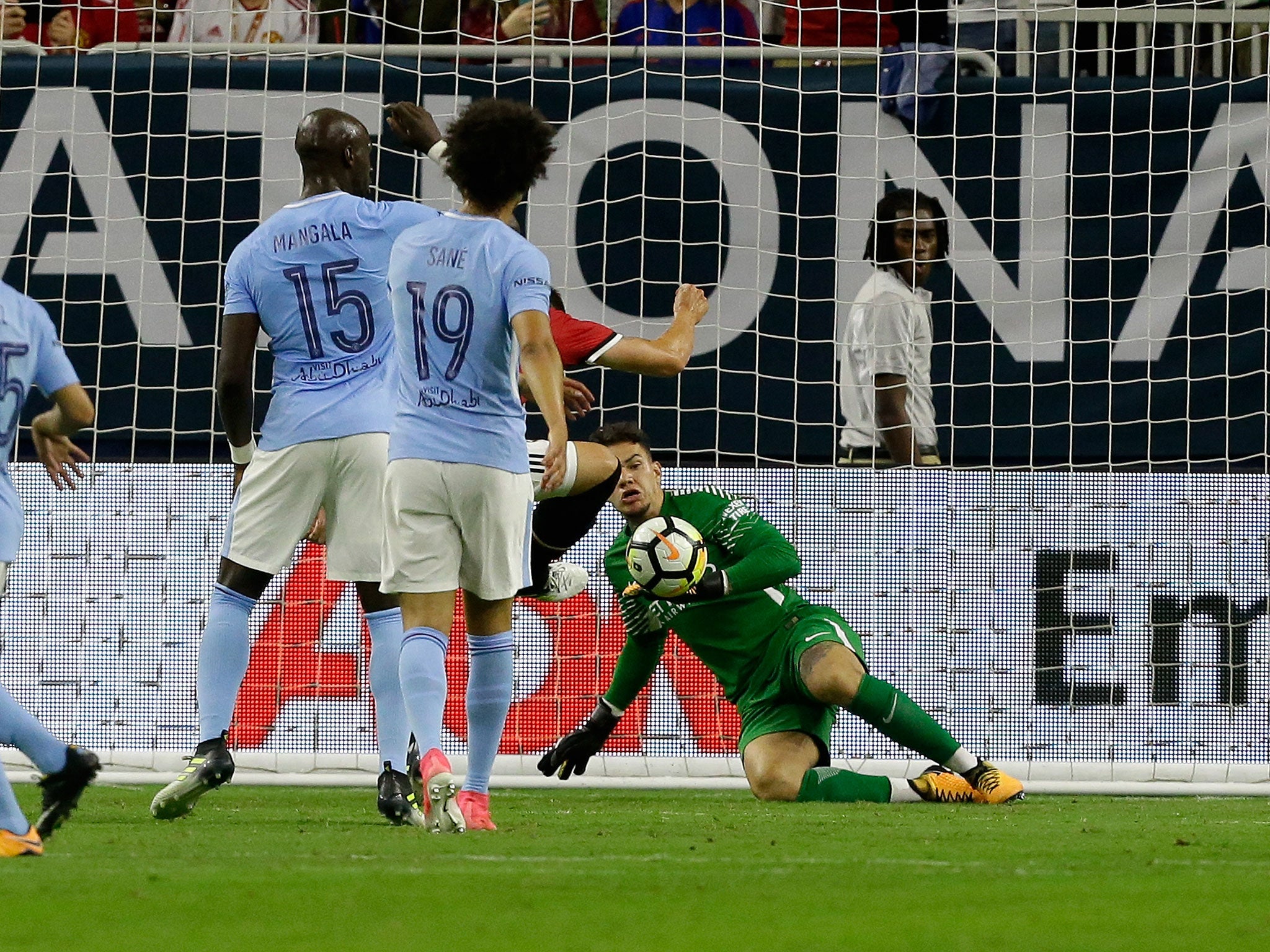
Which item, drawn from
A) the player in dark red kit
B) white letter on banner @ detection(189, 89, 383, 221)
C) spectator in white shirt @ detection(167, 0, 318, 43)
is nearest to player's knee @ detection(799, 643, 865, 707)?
the player in dark red kit

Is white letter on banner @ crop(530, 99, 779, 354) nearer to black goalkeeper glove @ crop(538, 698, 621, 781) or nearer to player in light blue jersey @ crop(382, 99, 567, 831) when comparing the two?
black goalkeeper glove @ crop(538, 698, 621, 781)

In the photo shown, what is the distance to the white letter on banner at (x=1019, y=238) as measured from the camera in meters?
8.63

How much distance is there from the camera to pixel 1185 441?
8.52m

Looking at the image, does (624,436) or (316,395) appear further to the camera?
(624,436)

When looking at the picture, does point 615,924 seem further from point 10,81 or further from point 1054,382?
point 10,81

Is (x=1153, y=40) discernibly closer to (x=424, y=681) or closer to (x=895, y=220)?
(x=895, y=220)

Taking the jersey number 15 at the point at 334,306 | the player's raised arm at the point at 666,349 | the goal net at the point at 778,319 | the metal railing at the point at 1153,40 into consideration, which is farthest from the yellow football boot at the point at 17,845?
the metal railing at the point at 1153,40

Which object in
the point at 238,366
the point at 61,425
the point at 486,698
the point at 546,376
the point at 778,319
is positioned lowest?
the point at 486,698

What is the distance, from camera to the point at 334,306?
5109 millimetres

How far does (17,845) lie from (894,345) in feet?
18.0

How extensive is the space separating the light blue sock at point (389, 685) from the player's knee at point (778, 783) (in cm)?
158

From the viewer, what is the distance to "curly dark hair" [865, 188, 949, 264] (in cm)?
858

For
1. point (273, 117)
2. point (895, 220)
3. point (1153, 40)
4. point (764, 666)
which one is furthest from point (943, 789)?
point (273, 117)

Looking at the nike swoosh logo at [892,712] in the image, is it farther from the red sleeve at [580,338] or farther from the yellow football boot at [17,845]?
the yellow football boot at [17,845]
